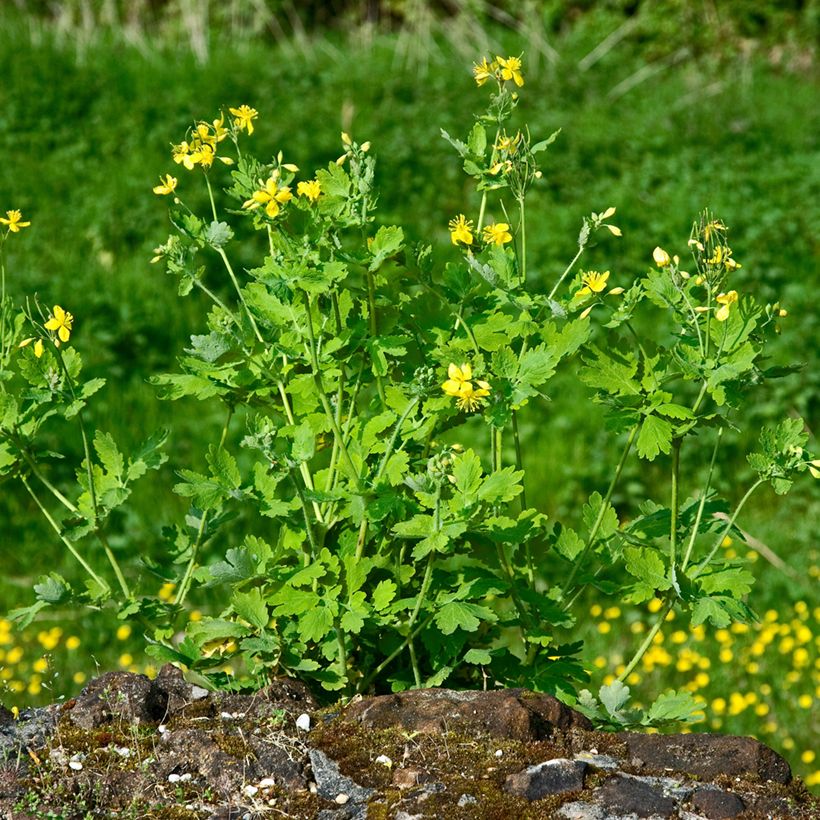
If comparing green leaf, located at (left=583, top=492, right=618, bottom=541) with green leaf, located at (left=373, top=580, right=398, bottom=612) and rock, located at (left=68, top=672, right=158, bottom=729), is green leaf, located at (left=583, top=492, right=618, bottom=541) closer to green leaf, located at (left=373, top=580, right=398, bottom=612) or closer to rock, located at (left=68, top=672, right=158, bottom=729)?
green leaf, located at (left=373, top=580, right=398, bottom=612)

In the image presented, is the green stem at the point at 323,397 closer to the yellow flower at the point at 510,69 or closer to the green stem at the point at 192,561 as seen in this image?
the green stem at the point at 192,561

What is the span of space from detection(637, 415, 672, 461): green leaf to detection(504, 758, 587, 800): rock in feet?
1.76

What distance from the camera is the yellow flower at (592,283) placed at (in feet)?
7.08

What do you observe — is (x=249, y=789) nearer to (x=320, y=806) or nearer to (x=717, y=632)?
(x=320, y=806)

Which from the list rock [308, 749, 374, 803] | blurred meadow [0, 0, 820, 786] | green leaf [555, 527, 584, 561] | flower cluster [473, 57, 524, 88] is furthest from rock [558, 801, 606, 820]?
flower cluster [473, 57, 524, 88]

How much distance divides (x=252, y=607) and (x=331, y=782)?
0.37 metres

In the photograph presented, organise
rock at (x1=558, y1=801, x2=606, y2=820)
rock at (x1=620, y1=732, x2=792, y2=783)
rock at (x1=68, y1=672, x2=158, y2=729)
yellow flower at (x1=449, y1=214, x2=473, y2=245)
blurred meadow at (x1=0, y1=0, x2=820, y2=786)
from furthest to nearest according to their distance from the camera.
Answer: blurred meadow at (x1=0, y1=0, x2=820, y2=786) → yellow flower at (x1=449, y1=214, x2=473, y2=245) → rock at (x1=68, y1=672, x2=158, y2=729) → rock at (x1=620, y1=732, x2=792, y2=783) → rock at (x1=558, y1=801, x2=606, y2=820)

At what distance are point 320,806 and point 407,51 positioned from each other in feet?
23.6

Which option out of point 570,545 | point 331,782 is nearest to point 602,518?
point 570,545

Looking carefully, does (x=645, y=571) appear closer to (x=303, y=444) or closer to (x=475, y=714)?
(x=475, y=714)

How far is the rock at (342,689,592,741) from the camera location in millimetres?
2008

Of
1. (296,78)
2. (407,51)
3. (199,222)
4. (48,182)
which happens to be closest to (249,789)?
(199,222)

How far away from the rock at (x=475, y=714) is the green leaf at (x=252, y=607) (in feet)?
0.71

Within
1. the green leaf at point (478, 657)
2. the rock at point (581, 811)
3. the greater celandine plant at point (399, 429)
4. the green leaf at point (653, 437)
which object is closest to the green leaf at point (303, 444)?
the greater celandine plant at point (399, 429)
